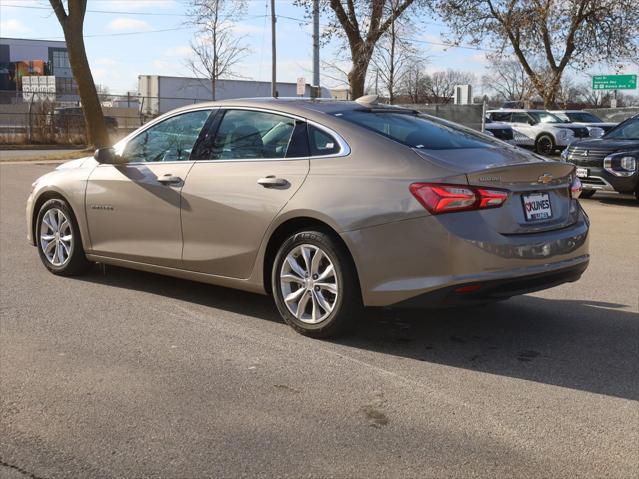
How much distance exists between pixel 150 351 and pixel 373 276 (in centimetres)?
150

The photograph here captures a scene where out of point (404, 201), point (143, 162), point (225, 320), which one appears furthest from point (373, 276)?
point (143, 162)

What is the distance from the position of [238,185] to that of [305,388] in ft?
5.96

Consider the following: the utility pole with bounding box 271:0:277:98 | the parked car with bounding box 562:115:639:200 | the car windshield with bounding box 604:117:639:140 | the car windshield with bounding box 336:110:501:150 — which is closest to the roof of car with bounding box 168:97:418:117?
the car windshield with bounding box 336:110:501:150

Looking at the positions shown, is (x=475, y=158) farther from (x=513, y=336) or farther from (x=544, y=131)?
(x=544, y=131)

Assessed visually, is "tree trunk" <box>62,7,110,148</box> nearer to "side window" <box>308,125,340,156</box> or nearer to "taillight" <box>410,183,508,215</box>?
"side window" <box>308,125,340,156</box>

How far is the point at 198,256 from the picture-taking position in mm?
5809

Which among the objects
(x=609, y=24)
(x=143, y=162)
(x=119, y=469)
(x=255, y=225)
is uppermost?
(x=609, y=24)

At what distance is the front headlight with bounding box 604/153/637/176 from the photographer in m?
12.7

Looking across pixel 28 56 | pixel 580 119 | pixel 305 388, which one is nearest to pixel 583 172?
pixel 305 388

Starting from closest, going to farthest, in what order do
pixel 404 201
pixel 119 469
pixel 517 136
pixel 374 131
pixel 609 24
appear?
pixel 119 469, pixel 404 201, pixel 374 131, pixel 517 136, pixel 609 24

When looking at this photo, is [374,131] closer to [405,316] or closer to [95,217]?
[405,316]

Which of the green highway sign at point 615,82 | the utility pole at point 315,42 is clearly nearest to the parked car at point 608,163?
the utility pole at point 315,42

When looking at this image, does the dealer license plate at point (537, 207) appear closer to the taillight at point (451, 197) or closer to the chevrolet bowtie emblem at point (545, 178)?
the chevrolet bowtie emblem at point (545, 178)

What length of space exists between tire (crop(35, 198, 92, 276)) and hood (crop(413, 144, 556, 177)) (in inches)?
136
